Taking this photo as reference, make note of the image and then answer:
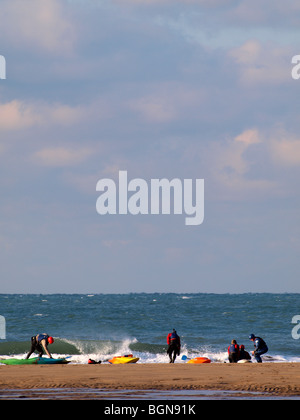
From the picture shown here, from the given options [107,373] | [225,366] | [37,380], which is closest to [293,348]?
[225,366]

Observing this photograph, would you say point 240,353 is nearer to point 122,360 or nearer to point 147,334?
point 122,360

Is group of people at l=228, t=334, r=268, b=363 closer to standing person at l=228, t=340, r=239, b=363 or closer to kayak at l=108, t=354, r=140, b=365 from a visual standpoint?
standing person at l=228, t=340, r=239, b=363

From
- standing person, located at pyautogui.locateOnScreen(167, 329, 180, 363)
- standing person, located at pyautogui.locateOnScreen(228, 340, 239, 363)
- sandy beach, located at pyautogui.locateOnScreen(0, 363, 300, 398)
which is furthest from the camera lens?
standing person, located at pyautogui.locateOnScreen(167, 329, 180, 363)

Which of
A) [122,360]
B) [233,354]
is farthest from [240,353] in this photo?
[122,360]

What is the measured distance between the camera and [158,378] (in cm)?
2761

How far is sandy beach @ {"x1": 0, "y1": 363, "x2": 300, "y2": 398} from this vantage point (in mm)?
24812

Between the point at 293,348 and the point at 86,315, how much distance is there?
42504mm

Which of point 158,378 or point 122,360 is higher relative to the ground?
point 158,378

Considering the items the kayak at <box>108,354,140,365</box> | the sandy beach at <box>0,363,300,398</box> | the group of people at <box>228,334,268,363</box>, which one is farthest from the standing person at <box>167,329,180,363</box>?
the sandy beach at <box>0,363,300,398</box>

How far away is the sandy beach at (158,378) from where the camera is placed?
81.4ft

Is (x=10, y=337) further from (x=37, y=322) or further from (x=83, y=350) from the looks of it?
(x=37, y=322)

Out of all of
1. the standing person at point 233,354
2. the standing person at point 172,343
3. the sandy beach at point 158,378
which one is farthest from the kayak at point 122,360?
the standing person at point 233,354

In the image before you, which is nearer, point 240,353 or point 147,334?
point 240,353
